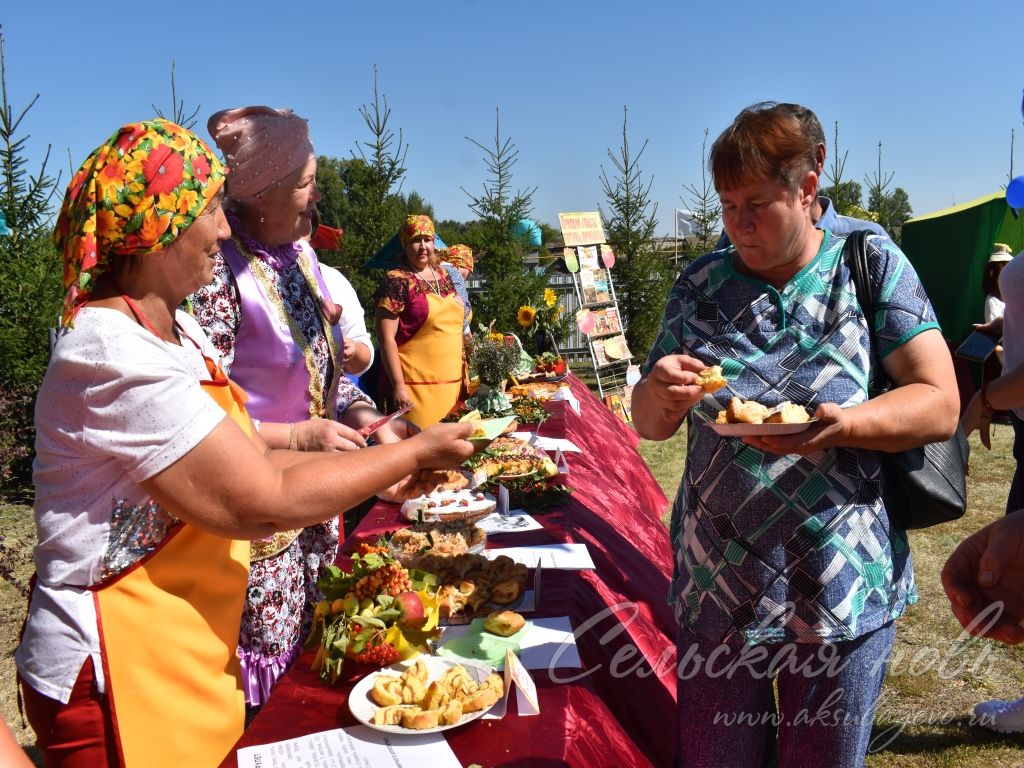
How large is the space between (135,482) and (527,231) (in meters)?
10.6

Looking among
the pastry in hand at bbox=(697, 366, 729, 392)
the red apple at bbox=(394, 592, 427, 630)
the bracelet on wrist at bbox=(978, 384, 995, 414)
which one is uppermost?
the pastry in hand at bbox=(697, 366, 729, 392)

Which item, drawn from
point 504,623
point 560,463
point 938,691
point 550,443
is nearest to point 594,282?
point 550,443

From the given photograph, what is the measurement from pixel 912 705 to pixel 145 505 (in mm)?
3289

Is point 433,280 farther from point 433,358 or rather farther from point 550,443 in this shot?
point 550,443

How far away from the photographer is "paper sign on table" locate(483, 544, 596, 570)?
2170mm

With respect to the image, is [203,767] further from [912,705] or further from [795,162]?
[912,705]

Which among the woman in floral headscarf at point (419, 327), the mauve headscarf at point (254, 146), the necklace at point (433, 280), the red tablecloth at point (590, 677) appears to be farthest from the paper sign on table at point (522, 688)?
the necklace at point (433, 280)

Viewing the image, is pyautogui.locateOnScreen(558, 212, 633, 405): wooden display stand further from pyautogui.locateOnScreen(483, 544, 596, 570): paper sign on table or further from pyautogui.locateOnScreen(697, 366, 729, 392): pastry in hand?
pyautogui.locateOnScreen(697, 366, 729, 392): pastry in hand

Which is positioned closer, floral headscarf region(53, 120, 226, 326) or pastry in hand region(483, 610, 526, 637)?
floral headscarf region(53, 120, 226, 326)

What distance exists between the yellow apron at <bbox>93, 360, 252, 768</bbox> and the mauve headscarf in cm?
77

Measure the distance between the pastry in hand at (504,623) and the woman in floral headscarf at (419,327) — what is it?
11.6 feet

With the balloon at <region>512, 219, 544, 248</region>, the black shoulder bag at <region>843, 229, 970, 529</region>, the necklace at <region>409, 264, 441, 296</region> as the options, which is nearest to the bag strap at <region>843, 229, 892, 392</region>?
the black shoulder bag at <region>843, 229, 970, 529</region>

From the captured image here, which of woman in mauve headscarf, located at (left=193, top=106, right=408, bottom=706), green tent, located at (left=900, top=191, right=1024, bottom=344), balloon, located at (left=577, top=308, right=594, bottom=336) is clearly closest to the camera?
woman in mauve headscarf, located at (left=193, top=106, right=408, bottom=706)

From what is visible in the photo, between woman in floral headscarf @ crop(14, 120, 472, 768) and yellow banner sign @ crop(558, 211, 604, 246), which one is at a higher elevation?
yellow banner sign @ crop(558, 211, 604, 246)
